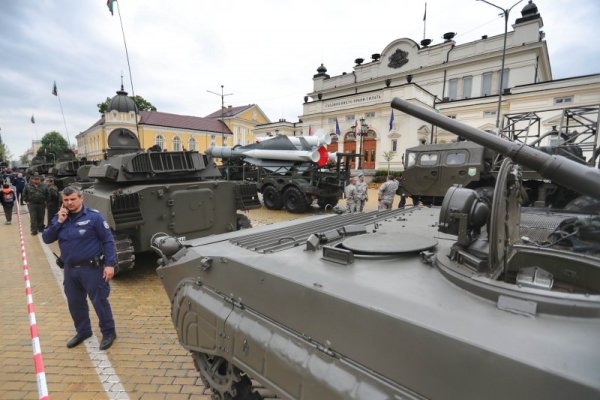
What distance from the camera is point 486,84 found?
32.2 m

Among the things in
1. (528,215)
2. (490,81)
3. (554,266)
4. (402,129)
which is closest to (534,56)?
(490,81)

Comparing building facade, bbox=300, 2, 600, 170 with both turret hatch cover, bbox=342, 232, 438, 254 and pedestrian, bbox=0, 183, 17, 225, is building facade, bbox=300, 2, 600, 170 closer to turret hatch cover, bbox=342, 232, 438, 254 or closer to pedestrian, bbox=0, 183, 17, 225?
pedestrian, bbox=0, 183, 17, 225

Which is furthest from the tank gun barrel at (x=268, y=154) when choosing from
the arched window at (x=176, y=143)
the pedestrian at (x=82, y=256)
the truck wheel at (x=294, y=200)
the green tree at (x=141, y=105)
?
the green tree at (x=141, y=105)

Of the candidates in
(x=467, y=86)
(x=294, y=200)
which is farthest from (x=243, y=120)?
(x=294, y=200)

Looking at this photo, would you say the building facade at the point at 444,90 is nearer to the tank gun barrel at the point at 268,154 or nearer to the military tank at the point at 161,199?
the tank gun barrel at the point at 268,154

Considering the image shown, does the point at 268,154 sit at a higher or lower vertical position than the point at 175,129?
lower

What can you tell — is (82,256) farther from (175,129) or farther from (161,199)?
(175,129)

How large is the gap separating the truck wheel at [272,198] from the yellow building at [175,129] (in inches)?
1132

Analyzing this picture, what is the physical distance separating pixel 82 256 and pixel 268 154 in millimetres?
11599

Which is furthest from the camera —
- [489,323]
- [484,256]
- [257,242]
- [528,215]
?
[528,215]

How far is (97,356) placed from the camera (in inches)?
134

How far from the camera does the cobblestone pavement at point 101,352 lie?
291 centimetres

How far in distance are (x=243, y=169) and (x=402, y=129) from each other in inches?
688

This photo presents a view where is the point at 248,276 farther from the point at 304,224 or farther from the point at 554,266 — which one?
the point at 554,266
